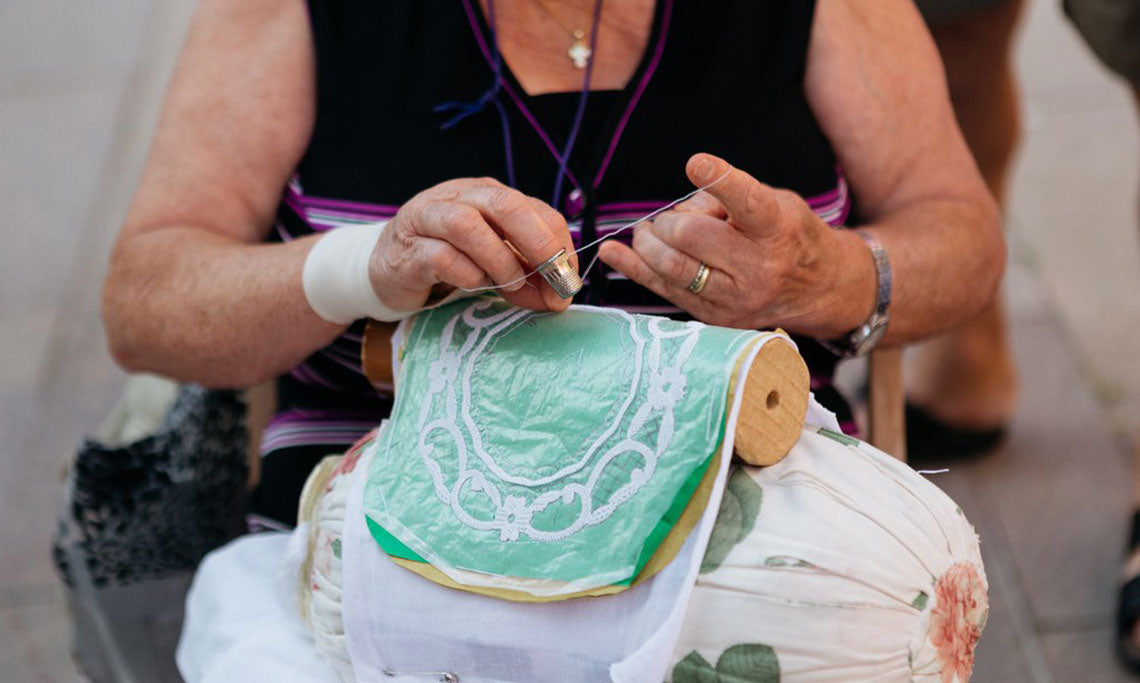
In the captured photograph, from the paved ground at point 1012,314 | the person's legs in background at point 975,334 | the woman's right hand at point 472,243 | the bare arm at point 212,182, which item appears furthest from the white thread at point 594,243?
the paved ground at point 1012,314

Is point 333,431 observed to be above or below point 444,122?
below

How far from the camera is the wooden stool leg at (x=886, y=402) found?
1.47 meters

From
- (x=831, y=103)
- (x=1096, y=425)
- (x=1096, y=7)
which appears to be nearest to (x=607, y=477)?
(x=831, y=103)

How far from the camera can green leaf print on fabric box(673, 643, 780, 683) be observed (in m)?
0.90

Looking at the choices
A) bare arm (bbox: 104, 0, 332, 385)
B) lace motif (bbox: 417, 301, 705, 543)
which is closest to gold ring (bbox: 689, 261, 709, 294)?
lace motif (bbox: 417, 301, 705, 543)

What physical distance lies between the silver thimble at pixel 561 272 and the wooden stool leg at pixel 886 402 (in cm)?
56

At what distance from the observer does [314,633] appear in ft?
3.67

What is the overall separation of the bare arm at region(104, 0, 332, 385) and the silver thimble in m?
0.40

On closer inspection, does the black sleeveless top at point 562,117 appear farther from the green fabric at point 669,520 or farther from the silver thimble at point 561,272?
the green fabric at point 669,520

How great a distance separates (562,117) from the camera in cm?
133

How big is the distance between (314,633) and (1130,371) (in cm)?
204

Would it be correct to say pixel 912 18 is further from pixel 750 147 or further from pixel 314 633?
pixel 314 633

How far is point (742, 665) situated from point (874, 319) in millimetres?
523

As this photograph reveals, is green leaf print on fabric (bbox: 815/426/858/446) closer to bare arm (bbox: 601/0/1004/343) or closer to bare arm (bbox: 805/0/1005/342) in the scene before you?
bare arm (bbox: 601/0/1004/343)
